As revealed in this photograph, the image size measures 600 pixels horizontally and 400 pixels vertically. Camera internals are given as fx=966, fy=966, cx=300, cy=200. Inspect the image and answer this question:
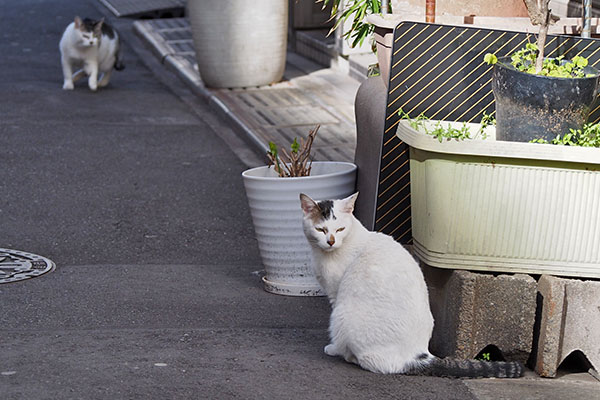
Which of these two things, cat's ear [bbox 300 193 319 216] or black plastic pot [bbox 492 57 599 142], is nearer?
black plastic pot [bbox 492 57 599 142]

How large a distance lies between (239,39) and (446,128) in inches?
249

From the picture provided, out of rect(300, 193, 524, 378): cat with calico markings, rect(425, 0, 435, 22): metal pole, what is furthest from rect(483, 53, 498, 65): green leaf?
rect(300, 193, 524, 378): cat with calico markings

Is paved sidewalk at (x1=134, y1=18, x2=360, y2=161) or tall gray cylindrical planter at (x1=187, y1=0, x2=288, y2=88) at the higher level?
tall gray cylindrical planter at (x1=187, y1=0, x2=288, y2=88)

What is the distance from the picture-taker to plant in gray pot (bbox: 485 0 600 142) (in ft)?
13.3

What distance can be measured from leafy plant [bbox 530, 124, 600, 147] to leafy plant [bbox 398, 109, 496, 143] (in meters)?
0.33

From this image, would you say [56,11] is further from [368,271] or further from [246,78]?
[368,271]

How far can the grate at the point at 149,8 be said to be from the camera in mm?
17219

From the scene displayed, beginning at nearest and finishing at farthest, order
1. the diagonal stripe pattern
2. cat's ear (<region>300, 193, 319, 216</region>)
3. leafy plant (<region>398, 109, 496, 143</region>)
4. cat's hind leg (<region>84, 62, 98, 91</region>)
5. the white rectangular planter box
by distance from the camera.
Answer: the white rectangular planter box, leafy plant (<region>398, 109, 496, 143</region>), cat's ear (<region>300, 193, 319, 216</region>), the diagonal stripe pattern, cat's hind leg (<region>84, 62, 98, 91</region>)

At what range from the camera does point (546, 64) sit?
13.9 feet

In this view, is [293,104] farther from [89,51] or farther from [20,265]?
[20,265]

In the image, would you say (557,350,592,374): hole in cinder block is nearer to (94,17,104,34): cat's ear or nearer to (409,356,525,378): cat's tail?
(409,356,525,378): cat's tail

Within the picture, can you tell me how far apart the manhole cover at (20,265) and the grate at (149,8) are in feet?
38.9

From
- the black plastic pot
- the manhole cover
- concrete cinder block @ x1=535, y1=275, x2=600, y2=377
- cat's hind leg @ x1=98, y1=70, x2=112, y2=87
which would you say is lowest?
cat's hind leg @ x1=98, y1=70, x2=112, y2=87

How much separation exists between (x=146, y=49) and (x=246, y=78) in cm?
418
